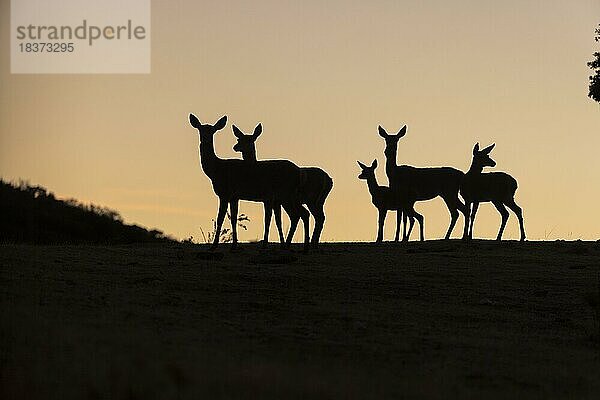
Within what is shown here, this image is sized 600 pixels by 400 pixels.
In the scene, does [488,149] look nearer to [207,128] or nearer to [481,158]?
[481,158]

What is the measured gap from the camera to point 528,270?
63.0 feet

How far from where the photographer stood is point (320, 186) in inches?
907

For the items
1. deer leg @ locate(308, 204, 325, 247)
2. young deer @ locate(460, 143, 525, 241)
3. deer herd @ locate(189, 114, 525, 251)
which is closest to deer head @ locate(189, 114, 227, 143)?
deer herd @ locate(189, 114, 525, 251)

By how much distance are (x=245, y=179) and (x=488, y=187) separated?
32.0 feet

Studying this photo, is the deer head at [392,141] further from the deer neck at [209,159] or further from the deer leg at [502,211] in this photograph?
the deer neck at [209,159]

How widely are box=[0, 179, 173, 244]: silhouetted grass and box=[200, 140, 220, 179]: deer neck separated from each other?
37.9ft

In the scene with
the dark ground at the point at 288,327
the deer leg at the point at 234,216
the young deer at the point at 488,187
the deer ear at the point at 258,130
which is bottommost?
the dark ground at the point at 288,327

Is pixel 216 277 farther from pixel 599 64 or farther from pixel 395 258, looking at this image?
pixel 599 64

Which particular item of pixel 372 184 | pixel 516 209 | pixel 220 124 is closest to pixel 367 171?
pixel 372 184

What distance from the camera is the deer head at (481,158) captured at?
2894 centimetres

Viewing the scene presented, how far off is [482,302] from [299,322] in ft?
11.9

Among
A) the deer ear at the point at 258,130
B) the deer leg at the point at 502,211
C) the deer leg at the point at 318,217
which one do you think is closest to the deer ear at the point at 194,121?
the deer ear at the point at 258,130

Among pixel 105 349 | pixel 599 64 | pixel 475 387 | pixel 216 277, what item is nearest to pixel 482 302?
pixel 216 277

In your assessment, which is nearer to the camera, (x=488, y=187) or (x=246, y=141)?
(x=246, y=141)
